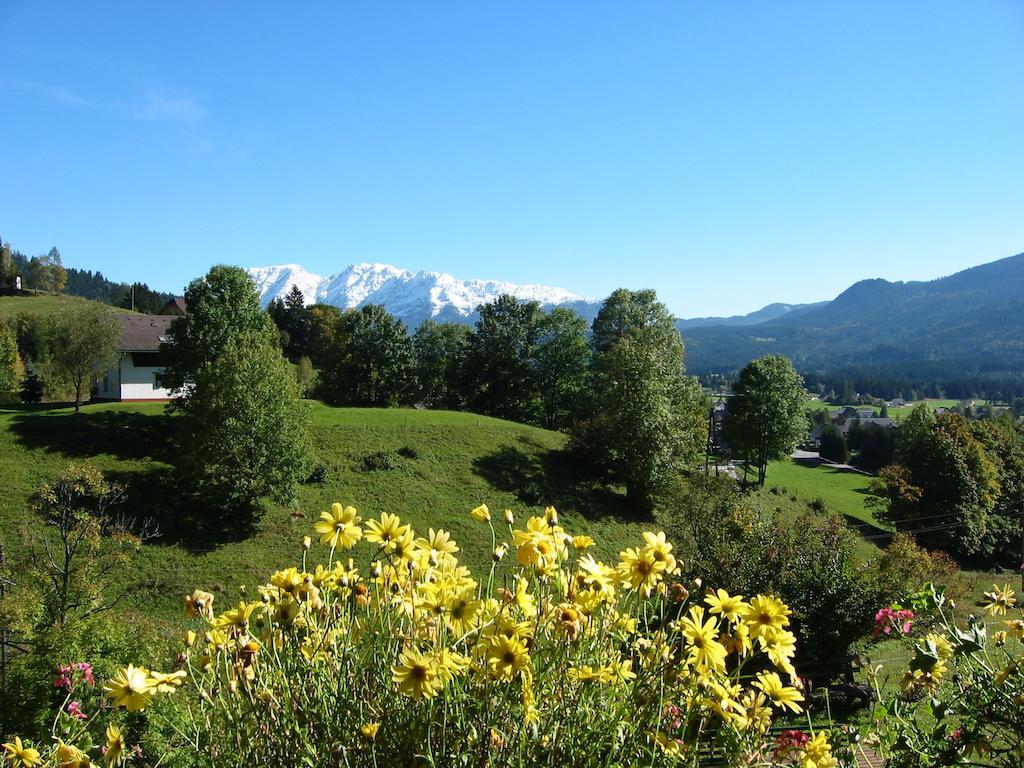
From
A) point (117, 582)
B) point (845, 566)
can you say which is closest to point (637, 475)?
point (845, 566)

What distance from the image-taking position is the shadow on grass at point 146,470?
21.8 meters

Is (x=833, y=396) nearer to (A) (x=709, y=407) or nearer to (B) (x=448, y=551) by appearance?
(A) (x=709, y=407)

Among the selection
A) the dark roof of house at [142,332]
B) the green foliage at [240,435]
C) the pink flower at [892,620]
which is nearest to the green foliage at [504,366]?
the dark roof of house at [142,332]

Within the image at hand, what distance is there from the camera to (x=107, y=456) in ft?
81.2

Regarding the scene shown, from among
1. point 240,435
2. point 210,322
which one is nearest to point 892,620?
point 240,435

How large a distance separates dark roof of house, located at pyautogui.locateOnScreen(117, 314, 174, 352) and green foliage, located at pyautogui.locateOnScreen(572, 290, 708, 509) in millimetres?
23404

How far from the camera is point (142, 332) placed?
36562 mm

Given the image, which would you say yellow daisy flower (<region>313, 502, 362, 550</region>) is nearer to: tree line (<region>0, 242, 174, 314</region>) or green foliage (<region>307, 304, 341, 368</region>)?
green foliage (<region>307, 304, 341, 368</region>)

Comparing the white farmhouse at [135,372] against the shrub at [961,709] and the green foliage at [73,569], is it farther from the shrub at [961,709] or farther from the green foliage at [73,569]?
the shrub at [961,709]

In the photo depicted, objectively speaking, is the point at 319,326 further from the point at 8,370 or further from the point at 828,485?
the point at 828,485

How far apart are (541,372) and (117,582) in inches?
1215

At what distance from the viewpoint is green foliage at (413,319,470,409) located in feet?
155

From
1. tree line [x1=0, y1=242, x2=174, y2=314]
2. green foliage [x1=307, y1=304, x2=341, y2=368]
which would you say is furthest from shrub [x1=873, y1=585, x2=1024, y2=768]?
tree line [x1=0, y1=242, x2=174, y2=314]

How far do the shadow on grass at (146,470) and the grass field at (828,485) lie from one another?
35.2 meters
